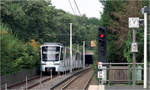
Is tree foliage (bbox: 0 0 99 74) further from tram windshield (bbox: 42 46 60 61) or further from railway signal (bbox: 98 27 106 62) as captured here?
railway signal (bbox: 98 27 106 62)

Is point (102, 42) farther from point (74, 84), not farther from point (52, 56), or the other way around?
point (52, 56)

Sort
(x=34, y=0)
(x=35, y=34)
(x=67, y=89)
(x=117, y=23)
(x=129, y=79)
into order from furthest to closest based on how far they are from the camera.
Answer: (x=35, y=34)
(x=34, y=0)
(x=117, y=23)
(x=67, y=89)
(x=129, y=79)

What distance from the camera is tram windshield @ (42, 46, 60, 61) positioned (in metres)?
36.4

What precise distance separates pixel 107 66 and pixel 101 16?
8.87m

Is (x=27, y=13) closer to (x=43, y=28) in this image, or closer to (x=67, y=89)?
(x=43, y=28)

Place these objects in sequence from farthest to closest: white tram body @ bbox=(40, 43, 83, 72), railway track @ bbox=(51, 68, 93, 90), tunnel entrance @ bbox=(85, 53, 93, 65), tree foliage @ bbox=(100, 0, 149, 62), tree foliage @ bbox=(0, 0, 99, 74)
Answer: tunnel entrance @ bbox=(85, 53, 93, 65)
white tram body @ bbox=(40, 43, 83, 72)
tree foliage @ bbox=(0, 0, 99, 74)
railway track @ bbox=(51, 68, 93, 90)
tree foliage @ bbox=(100, 0, 149, 62)

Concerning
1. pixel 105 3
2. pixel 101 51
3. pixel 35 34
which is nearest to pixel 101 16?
pixel 105 3

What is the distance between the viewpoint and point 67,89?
78.6 ft

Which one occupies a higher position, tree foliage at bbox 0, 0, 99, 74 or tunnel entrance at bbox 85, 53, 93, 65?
tree foliage at bbox 0, 0, 99, 74

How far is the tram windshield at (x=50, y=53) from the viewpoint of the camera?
36.4 meters

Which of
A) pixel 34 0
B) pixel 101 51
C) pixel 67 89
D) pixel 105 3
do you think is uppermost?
pixel 34 0

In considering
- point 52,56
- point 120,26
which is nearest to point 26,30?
point 52,56

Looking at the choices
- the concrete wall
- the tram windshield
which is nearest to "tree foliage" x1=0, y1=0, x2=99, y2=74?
the concrete wall

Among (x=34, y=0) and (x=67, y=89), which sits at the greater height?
(x=34, y=0)
